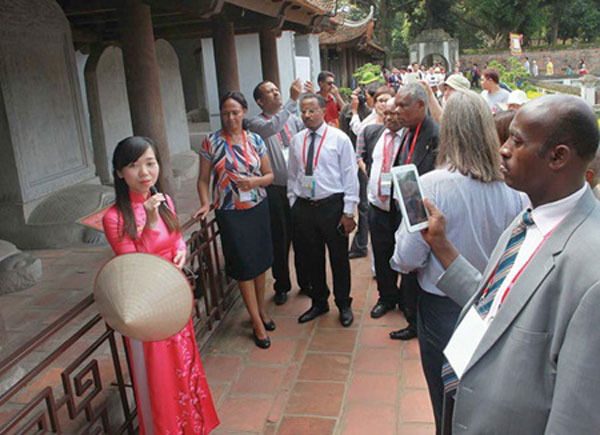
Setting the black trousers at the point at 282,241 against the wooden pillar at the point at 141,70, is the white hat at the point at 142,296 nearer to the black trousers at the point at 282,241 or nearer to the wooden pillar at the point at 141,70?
the black trousers at the point at 282,241

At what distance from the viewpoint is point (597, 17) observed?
156ft

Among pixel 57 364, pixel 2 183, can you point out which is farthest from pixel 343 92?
pixel 57 364

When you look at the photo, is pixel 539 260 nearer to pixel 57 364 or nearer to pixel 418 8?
pixel 57 364

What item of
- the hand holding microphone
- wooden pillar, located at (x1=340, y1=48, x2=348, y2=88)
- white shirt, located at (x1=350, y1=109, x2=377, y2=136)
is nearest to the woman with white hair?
the hand holding microphone

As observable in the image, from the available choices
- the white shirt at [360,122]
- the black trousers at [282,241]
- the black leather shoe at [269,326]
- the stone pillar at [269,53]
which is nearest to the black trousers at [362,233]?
the white shirt at [360,122]

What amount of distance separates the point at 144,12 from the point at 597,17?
53.1 meters

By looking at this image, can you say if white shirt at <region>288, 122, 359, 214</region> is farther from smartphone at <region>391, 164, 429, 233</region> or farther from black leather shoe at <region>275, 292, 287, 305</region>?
smartphone at <region>391, 164, 429, 233</region>

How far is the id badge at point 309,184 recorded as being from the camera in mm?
A: 4273

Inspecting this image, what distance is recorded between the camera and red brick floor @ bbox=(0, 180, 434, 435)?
3.34 m

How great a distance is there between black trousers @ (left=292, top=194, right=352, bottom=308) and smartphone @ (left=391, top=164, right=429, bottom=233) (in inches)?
84.3

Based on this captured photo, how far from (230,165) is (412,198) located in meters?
2.05

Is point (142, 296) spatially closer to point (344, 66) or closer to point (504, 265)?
point (504, 265)

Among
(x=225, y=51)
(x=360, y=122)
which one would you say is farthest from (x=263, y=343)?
(x=225, y=51)

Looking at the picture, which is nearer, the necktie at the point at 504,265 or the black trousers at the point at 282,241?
the necktie at the point at 504,265
